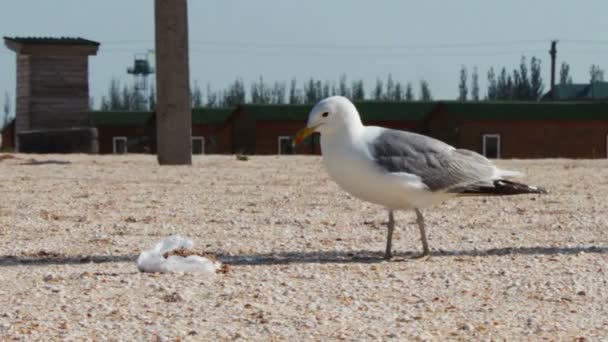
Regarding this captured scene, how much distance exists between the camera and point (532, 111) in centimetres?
3956

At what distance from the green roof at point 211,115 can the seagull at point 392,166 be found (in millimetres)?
33689

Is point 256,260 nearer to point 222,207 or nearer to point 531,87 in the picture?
point 222,207

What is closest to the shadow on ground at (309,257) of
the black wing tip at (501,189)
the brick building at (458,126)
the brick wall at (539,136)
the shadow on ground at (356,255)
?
the shadow on ground at (356,255)

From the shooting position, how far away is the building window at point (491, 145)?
39.4 meters

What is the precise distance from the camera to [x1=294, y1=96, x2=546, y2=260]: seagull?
7824mm

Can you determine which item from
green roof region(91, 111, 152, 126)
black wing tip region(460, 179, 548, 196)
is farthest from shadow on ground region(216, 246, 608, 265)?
green roof region(91, 111, 152, 126)

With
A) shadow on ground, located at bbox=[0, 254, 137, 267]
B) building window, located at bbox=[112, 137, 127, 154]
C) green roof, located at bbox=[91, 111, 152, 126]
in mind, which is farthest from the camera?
green roof, located at bbox=[91, 111, 152, 126]

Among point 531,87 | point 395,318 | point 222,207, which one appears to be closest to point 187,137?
point 222,207

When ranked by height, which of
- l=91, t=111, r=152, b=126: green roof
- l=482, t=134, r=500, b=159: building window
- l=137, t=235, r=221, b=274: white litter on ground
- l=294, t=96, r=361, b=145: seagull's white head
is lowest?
l=137, t=235, r=221, b=274: white litter on ground

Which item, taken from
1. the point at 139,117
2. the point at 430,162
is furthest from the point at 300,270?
the point at 139,117

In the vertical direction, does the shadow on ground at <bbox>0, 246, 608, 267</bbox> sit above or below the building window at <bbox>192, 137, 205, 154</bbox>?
below

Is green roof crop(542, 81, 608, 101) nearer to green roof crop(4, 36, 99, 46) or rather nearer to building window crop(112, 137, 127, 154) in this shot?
building window crop(112, 137, 127, 154)

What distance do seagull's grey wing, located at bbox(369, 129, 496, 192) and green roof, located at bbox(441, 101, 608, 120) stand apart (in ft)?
103

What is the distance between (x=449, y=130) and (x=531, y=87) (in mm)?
46711
